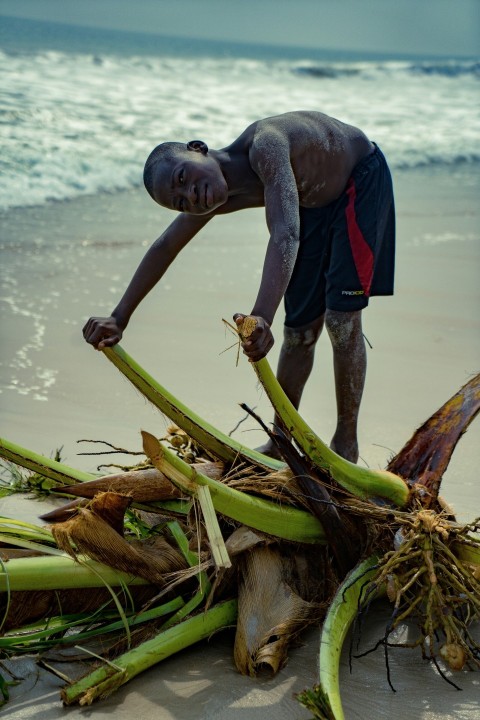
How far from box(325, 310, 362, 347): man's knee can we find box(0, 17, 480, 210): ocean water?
5.00 m

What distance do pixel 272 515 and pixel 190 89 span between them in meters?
16.6

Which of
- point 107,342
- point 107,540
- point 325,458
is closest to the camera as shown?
point 107,540

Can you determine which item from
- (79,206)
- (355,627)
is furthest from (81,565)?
(79,206)

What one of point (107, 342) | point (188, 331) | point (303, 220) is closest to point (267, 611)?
point (107, 342)

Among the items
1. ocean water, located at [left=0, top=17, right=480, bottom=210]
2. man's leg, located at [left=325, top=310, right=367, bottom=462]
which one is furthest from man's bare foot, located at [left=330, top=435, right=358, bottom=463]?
ocean water, located at [left=0, top=17, right=480, bottom=210]

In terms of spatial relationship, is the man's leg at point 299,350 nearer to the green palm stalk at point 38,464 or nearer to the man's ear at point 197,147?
the man's ear at point 197,147

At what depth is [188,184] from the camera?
8.38 ft

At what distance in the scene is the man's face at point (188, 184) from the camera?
255cm

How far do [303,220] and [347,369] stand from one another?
0.56 m

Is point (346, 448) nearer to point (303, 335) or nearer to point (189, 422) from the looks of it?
point (303, 335)

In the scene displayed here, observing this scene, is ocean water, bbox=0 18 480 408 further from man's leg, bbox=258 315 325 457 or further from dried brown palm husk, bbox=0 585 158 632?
dried brown palm husk, bbox=0 585 158 632

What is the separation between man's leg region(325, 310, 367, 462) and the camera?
3.06 meters

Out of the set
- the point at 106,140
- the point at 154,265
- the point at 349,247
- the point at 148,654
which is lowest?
the point at 148,654

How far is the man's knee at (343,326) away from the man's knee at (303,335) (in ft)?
0.69
